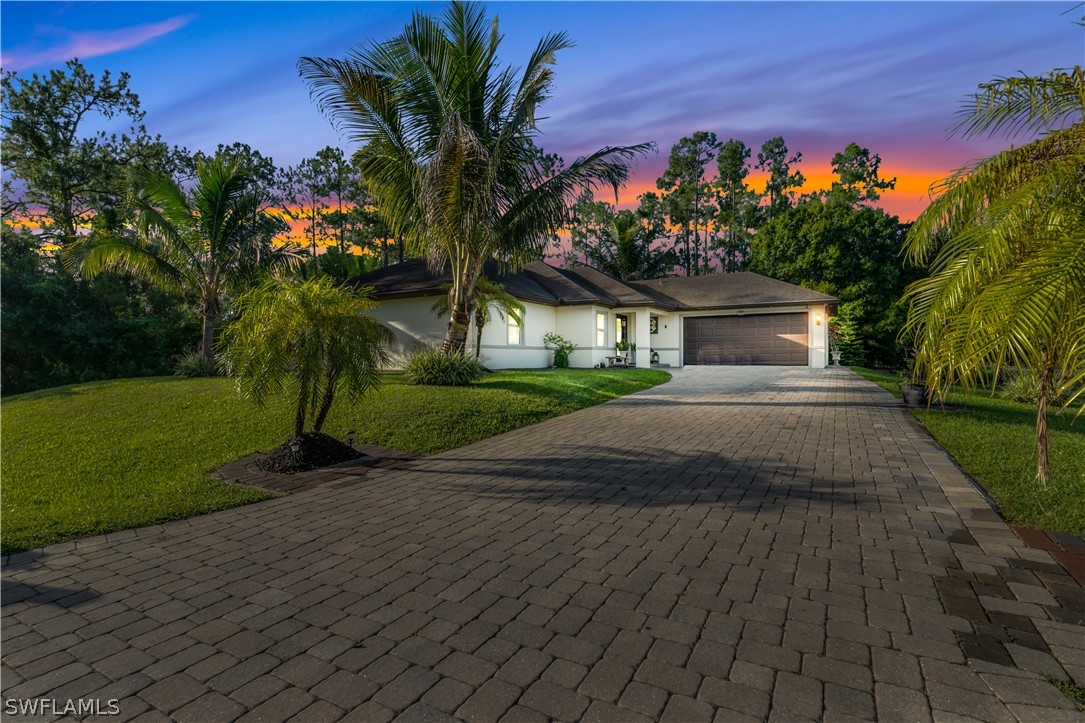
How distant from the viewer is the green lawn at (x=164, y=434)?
5168mm

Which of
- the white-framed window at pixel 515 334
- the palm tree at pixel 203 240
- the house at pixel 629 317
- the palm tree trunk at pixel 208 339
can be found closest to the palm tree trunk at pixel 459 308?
the house at pixel 629 317

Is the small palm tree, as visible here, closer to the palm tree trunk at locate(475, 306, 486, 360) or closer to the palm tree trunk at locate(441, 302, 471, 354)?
the palm tree trunk at locate(441, 302, 471, 354)

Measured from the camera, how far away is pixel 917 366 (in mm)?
4668

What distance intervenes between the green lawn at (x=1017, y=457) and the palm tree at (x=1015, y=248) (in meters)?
0.59

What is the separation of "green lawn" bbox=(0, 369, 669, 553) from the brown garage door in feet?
48.9

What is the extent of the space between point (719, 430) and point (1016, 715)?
7.17 metres

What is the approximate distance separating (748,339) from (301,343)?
2464cm

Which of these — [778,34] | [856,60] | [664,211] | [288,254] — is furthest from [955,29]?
[664,211]

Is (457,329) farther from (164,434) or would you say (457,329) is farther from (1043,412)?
(1043,412)

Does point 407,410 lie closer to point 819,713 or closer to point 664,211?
point 819,713

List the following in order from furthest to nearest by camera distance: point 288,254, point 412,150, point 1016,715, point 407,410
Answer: point 288,254, point 412,150, point 407,410, point 1016,715

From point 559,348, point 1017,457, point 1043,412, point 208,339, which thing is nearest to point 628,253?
point 559,348

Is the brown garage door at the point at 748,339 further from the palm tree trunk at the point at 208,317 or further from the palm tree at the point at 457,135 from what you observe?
the palm tree trunk at the point at 208,317

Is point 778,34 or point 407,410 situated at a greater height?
point 778,34
